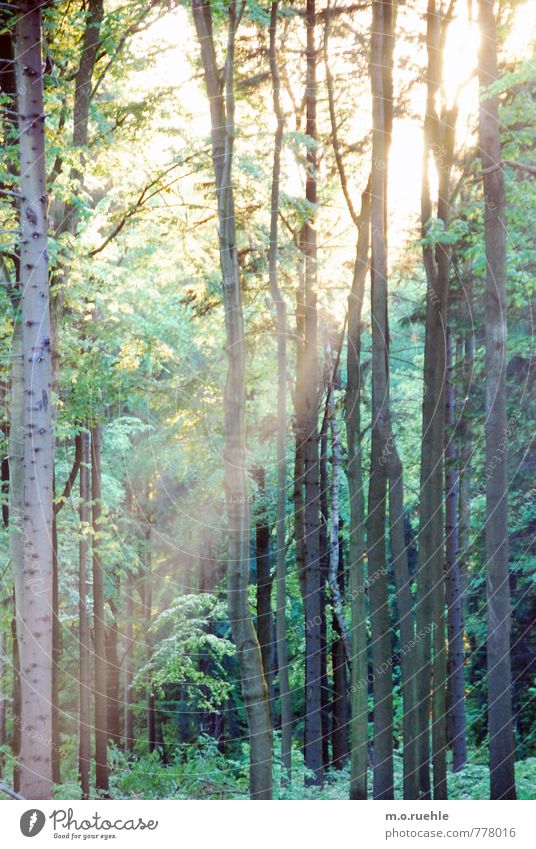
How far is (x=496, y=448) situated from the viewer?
930 cm

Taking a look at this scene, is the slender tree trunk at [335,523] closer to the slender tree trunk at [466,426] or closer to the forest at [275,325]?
the forest at [275,325]

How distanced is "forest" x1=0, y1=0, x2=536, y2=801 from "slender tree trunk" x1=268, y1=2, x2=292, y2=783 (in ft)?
0.19

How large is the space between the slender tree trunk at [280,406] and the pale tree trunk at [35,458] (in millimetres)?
3657

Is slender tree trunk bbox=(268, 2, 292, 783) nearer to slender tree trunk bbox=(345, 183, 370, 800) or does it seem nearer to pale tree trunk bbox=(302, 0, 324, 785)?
pale tree trunk bbox=(302, 0, 324, 785)

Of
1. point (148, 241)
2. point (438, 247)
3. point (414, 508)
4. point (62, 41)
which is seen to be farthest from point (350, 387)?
point (414, 508)

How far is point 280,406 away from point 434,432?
3.98 metres

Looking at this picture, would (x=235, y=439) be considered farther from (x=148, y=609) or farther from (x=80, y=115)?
(x=148, y=609)

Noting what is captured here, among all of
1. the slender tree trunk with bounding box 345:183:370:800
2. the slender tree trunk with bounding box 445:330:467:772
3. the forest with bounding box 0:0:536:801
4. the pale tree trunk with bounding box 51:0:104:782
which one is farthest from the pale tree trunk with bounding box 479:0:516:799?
the slender tree trunk with bounding box 445:330:467:772

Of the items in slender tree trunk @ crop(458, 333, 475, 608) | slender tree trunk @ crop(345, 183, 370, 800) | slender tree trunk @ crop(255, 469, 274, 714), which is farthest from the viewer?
slender tree trunk @ crop(255, 469, 274, 714)

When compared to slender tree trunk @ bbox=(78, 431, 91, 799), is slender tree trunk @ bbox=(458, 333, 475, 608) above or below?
above

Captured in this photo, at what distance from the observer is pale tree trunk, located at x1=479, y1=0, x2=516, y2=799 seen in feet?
29.9

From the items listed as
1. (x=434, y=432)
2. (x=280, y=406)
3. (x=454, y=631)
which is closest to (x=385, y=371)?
(x=434, y=432)
